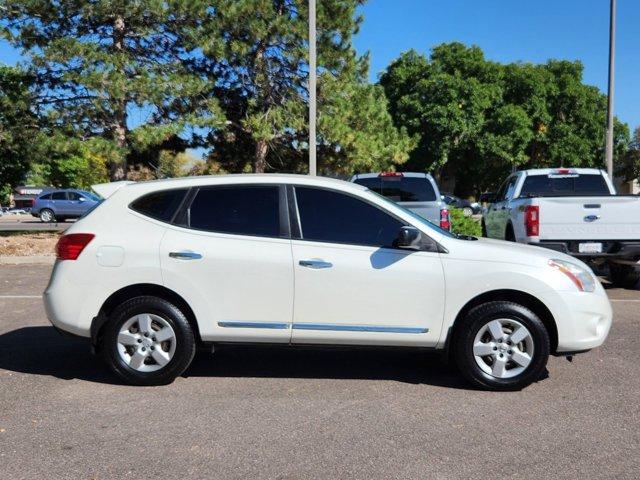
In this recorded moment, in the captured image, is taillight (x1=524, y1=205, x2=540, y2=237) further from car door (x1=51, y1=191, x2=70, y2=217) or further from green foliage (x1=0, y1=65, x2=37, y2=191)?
car door (x1=51, y1=191, x2=70, y2=217)

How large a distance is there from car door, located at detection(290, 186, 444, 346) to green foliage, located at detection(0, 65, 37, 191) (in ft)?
48.7

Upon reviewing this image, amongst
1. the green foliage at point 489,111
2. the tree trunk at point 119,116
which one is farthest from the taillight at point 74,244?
the green foliage at point 489,111

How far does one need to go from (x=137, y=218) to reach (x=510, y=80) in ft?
130

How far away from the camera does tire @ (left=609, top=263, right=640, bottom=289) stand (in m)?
10.5

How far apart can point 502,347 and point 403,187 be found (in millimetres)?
6339

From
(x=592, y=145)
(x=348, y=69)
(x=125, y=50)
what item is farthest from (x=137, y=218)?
(x=592, y=145)

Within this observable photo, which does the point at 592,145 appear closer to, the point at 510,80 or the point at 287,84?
the point at 510,80

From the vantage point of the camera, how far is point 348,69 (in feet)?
65.2

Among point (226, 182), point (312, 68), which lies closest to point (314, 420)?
point (226, 182)

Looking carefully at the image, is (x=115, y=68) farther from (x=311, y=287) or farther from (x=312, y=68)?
(x=311, y=287)

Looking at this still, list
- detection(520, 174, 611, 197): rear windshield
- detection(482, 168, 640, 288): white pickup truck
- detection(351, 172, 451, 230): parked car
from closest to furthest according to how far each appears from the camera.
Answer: detection(482, 168, 640, 288): white pickup truck → detection(520, 174, 611, 197): rear windshield → detection(351, 172, 451, 230): parked car

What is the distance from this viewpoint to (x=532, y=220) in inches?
350

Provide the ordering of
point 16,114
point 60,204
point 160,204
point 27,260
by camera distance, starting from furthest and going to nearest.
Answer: point 60,204
point 16,114
point 27,260
point 160,204

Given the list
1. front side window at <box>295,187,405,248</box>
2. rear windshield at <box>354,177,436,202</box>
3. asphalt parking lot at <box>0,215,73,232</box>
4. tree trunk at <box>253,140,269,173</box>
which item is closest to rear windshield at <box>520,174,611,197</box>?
rear windshield at <box>354,177,436,202</box>
